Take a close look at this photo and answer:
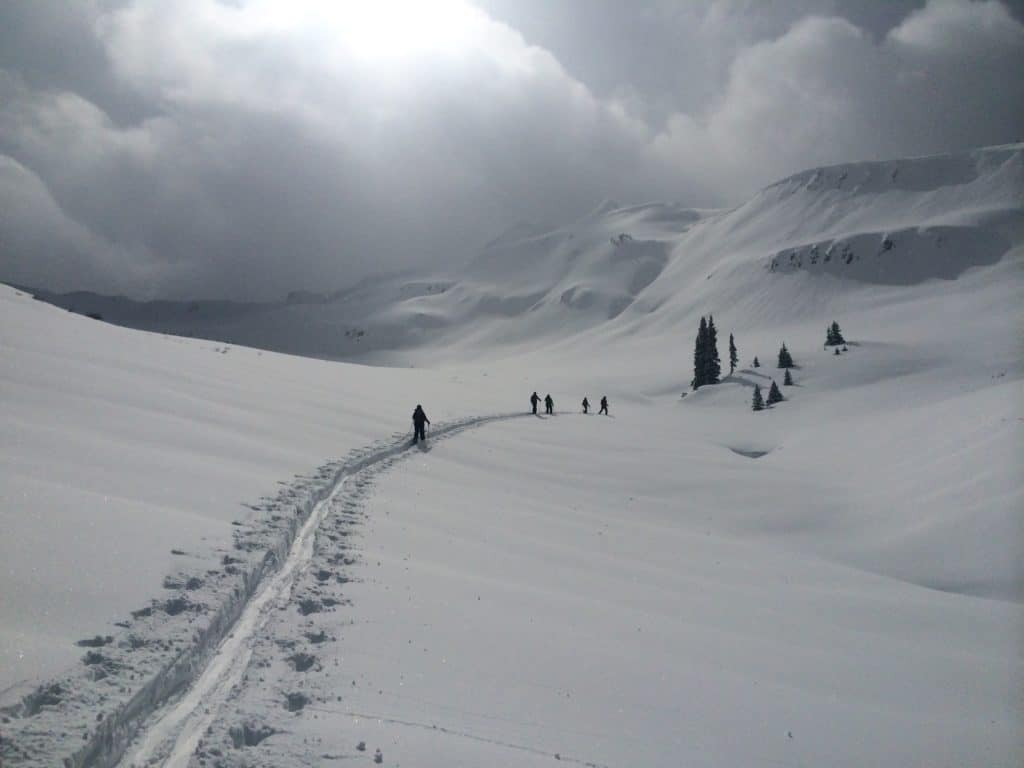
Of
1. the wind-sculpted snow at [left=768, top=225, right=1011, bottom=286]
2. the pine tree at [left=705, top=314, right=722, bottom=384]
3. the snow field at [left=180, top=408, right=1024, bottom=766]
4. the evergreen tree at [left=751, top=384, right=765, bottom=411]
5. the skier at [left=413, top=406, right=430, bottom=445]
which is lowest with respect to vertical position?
the snow field at [left=180, top=408, right=1024, bottom=766]

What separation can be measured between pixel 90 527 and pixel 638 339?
140715 mm

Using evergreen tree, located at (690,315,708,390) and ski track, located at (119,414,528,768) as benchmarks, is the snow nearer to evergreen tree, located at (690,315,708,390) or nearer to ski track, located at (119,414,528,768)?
ski track, located at (119,414,528,768)

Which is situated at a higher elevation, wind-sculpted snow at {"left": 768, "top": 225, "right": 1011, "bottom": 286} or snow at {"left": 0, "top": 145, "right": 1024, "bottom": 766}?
wind-sculpted snow at {"left": 768, "top": 225, "right": 1011, "bottom": 286}

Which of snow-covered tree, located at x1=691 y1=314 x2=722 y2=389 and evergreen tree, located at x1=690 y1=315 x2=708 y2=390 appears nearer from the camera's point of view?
snow-covered tree, located at x1=691 y1=314 x2=722 y2=389

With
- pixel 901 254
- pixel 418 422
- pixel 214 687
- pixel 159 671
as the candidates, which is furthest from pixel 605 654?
pixel 901 254

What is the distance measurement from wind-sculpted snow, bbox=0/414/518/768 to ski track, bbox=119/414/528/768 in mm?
11

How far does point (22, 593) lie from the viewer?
5.16m

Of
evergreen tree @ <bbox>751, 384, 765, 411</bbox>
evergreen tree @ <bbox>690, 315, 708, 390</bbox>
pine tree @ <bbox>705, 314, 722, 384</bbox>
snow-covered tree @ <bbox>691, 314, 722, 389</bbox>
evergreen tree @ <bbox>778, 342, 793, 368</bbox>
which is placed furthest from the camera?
evergreen tree @ <bbox>690, 315, 708, 390</bbox>

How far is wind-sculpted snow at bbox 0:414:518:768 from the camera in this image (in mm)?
4129

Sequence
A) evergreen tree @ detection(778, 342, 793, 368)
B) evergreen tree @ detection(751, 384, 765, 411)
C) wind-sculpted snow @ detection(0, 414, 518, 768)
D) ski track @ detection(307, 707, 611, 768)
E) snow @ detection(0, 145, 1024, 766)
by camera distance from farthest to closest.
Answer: evergreen tree @ detection(778, 342, 793, 368), evergreen tree @ detection(751, 384, 765, 411), snow @ detection(0, 145, 1024, 766), ski track @ detection(307, 707, 611, 768), wind-sculpted snow @ detection(0, 414, 518, 768)

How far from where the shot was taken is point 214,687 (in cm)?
512

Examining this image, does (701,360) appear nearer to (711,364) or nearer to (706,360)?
(706,360)

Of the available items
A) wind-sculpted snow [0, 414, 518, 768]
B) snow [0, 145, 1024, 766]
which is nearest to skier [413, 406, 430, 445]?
snow [0, 145, 1024, 766]

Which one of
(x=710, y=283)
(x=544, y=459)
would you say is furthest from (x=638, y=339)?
(x=544, y=459)
